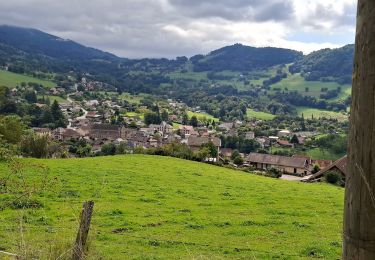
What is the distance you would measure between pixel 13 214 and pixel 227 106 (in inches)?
6714

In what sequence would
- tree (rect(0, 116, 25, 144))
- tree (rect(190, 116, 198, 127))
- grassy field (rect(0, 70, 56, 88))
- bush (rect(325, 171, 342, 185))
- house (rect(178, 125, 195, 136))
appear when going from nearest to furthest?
tree (rect(0, 116, 25, 144))
bush (rect(325, 171, 342, 185))
house (rect(178, 125, 195, 136))
tree (rect(190, 116, 198, 127))
grassy field (rect(0, 70, 56, 88))

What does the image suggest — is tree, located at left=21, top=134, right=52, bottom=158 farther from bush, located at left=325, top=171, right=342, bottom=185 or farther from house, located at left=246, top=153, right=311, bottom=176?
house, located at left=246, top=153, right=311, bottom=176

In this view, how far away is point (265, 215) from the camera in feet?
60.1

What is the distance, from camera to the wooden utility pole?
2.03 metres

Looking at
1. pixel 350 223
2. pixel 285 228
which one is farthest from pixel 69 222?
pixel 350 223

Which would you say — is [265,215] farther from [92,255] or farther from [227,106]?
[227,106]

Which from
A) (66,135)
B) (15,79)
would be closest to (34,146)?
(66,135)

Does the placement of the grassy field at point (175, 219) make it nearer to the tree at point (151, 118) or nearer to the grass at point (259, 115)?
the tree at point (151, 118)

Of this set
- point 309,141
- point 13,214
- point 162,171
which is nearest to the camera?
point 13,214

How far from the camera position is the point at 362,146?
2.07m

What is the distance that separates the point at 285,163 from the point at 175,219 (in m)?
55.2

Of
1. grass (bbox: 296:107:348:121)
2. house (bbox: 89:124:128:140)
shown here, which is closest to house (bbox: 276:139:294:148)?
house (bbox: 89:124:128:140)

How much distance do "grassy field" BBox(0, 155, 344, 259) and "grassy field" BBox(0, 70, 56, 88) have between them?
14080cm

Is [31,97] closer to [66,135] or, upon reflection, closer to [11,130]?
[66,135]
